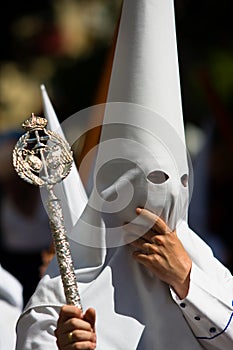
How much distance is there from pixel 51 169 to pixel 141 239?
1.54 ft

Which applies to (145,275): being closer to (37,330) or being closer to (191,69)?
(37,330)

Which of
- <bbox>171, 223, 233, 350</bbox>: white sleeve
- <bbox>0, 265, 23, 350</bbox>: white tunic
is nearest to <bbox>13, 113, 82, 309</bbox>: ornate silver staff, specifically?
<bbox>171, 223, 233, 350</bbox>: white sleeve

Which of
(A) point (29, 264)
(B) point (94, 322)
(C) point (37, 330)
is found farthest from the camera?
(A) point (29, 264)

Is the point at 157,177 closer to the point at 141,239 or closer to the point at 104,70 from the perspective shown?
the point at 141,239

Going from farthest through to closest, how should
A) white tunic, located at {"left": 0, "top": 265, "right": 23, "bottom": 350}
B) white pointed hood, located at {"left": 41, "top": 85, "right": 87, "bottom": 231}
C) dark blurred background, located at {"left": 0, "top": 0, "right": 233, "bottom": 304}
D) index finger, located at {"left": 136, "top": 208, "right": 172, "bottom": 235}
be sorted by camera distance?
1. dark blurred background, located at {"left": 0, "top": 0, "right": 233, "bottom": 304}
2. white tunic, located at {"left": 0, "top": 265, "right": 23, "bottom": 350}
3. white pointed hood, located at {"left": 41, "top": 85, "right": 87, "bottom": 231}
4. index finger, located at {"left": 136, "top": 208, "right": 172, "bottom": 235}

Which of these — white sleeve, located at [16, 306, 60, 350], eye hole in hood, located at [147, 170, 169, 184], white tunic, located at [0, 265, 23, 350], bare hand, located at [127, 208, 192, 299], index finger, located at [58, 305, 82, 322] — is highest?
eye hole in hood, located at [147, 170, 169, 184]

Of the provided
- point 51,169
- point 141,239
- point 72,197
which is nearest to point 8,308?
point 72,197

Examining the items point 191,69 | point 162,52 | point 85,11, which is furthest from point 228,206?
point 85,11

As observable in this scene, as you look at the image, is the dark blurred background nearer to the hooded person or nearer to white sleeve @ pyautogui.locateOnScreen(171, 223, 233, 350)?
the hooded person

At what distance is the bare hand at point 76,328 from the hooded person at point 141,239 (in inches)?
12.2

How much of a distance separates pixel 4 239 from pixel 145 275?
5.90m

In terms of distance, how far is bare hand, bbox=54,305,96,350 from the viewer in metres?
4.77

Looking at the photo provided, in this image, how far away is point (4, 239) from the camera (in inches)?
437

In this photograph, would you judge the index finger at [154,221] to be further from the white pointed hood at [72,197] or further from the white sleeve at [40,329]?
the white pointed hood at [72,197]
